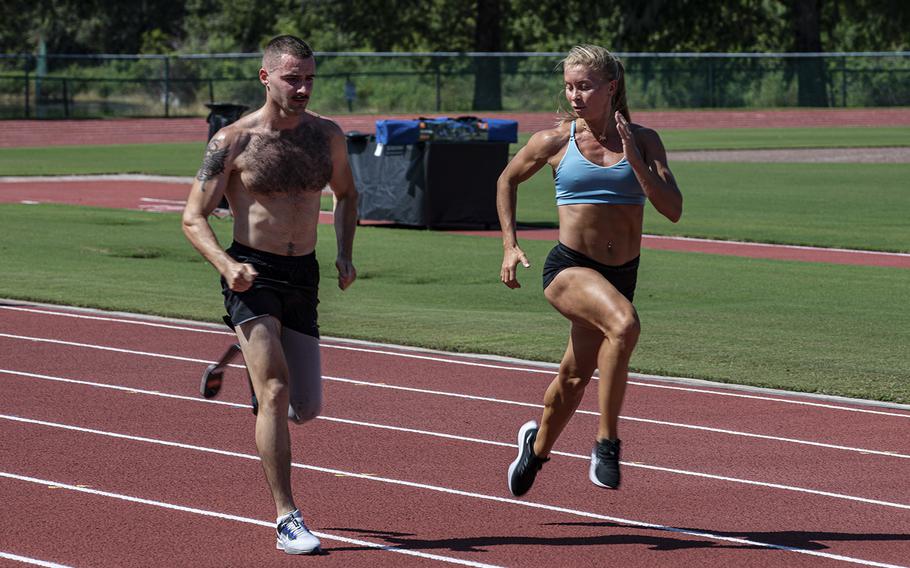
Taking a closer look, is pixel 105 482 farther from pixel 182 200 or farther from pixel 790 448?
pixel 182 200

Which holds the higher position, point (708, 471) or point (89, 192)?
point (708, 471)

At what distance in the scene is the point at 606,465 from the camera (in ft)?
21.9

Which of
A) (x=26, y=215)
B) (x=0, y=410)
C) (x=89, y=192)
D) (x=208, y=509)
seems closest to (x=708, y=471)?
(x=208, y=509)

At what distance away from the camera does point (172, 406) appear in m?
9.70

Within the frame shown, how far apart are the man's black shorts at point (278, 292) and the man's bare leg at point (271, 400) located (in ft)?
0.21

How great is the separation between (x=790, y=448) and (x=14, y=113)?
4884cm

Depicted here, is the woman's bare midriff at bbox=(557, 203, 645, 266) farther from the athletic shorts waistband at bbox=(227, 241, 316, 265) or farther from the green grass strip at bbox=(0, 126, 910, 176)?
the green grass strip at bbox=(0, 126, 910, 176)

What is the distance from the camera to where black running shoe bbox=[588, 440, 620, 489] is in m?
6.66

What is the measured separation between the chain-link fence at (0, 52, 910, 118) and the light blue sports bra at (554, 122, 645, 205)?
51643 mm

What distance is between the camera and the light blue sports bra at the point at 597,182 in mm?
6867

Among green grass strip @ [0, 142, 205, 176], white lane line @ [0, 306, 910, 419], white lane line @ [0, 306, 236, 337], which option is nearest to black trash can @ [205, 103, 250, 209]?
green grass strip @ [0, 142, 205, 176]

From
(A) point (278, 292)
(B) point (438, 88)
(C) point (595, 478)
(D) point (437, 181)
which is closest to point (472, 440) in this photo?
(C) point (595, 478)

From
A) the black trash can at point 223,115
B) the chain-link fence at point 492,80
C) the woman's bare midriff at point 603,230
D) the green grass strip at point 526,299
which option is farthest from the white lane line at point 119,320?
the chain-link fence at point 492,80

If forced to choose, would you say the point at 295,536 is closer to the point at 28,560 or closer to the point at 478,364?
the point at 28,560
